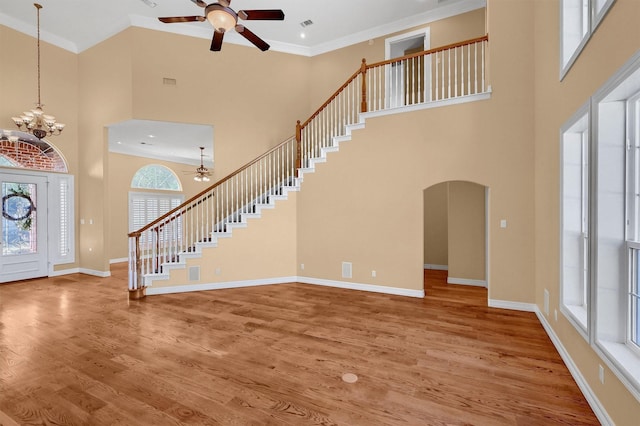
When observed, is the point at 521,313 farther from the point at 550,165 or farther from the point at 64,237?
the point at 64,237

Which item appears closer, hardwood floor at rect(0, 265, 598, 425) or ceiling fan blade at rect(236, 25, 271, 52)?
hardwood floor at rect(0, 265, 598, 425)

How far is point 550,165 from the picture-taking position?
3.45 meters

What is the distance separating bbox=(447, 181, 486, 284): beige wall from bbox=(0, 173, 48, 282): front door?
370 inches

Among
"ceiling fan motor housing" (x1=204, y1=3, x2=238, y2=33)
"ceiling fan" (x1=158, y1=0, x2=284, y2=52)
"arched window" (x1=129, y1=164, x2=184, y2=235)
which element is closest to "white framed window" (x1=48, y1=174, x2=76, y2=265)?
"arched window" (x1=129, y1=164, x2=184, y2=235)

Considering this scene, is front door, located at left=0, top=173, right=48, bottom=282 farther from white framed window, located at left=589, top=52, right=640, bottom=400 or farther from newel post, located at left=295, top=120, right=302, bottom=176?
white framed window, located at left=589, top=52, right=640, bottom=400

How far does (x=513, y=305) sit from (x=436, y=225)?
3.63 m

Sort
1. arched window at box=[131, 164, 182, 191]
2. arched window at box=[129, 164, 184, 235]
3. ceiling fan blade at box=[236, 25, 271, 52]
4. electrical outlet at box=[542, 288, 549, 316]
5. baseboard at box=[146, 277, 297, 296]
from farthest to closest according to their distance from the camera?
1. arched window at box=[131, 164, 182, 191]
2. arched window at box=[129, 164, 184, 235]
3. baseboard at box=[146, 277, 297, 296]
4. ceiling fan blade at box=[236, 25, 271, 52]
5. electrical outlet at box=[542, 288, 549, 316]

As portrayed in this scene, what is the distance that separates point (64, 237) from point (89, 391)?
6.63 metres

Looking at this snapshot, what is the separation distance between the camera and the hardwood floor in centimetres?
218

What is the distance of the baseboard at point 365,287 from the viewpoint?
516 cm

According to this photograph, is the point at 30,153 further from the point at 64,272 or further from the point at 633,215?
the point at 633,215

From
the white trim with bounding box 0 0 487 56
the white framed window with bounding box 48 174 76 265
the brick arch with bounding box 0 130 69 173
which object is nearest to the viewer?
the white trim with bounding box 0 0 487 56

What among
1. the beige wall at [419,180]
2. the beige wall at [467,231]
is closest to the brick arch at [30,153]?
the beige wall at [419,180]

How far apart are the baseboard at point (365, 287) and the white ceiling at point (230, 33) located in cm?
456
